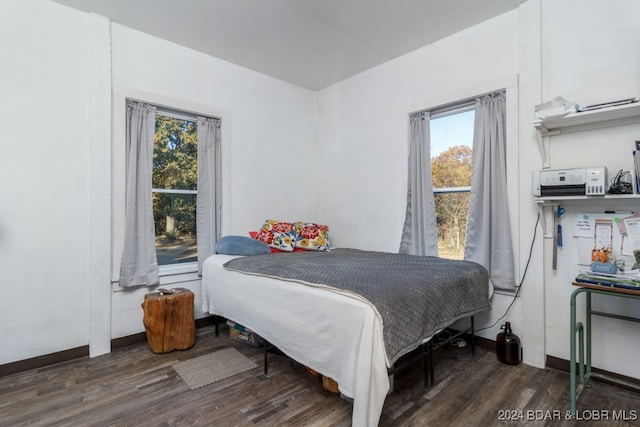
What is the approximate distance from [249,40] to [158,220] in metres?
2.02

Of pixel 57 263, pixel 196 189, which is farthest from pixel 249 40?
pixel 57 263

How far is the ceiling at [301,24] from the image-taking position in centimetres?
262

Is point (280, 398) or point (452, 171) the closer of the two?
point (280, 398)

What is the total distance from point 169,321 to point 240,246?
0.88m

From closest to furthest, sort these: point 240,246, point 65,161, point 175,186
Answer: point 65,161 → point 240,246 → point 175,186

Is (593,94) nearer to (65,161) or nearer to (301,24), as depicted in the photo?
(301,24)

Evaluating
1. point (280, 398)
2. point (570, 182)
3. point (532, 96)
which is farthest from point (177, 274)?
point (532, 96)

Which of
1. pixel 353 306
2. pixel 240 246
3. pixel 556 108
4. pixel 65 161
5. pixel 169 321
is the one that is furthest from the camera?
pixel 240 246

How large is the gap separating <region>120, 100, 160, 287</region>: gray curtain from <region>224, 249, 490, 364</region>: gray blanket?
85cm

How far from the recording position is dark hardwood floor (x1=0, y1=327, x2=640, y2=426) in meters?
1.85

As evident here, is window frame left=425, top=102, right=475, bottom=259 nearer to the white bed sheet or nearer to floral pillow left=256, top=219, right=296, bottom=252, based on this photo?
floral pillow left=256, top=219, right=296, bottom=252

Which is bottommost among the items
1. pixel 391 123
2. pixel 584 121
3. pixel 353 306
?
pixel 353 306

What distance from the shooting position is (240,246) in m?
3.16

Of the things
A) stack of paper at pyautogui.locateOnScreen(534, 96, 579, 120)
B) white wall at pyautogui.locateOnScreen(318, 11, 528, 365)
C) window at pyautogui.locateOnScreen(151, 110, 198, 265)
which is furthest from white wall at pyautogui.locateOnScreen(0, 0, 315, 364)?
stack of paper at pyautogui.locateOnScreen(534, 96, 579, 120)
